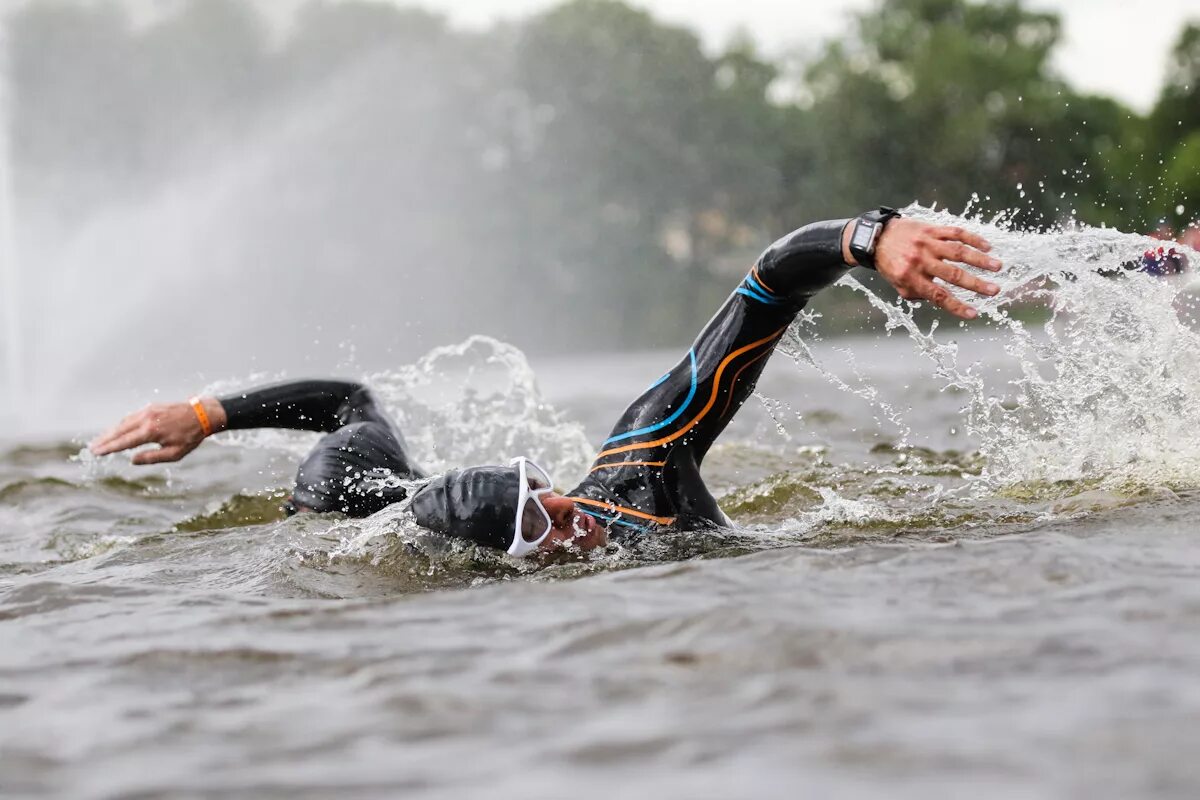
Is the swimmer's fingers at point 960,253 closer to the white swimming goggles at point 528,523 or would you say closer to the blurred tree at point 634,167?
the white swimming goggles at point 528,523

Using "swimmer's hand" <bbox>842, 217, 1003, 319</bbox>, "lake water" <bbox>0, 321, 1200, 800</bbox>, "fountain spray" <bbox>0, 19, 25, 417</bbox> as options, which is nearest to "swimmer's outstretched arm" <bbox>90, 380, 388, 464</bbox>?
"lake water" <bbox>0, 321, 1200, 800</bbox>

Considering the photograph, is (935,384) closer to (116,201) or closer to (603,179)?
(116,201)

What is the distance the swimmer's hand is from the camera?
4.12 metres

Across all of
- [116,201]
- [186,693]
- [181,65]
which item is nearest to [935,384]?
[186,693]

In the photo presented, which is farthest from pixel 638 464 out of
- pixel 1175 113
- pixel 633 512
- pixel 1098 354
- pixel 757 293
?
pixel 1175 113

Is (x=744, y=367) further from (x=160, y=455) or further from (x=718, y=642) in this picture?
(x=160, y=455)

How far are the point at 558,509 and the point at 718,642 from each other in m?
1.61

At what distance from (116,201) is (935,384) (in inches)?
1428

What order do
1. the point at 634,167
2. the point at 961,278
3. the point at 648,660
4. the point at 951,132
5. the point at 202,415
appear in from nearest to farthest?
the point at 648,660, the point at 961,278, the point at 202,415, the point at 951,132, the point at 634,167

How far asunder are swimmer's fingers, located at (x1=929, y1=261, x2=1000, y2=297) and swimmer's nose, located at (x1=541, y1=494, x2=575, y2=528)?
1719 mm

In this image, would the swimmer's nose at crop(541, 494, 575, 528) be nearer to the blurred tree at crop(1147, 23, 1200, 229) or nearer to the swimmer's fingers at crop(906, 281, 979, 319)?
the swimmer's fingers at crop(906, 281, 979, 319)

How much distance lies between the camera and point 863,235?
460 centimetres

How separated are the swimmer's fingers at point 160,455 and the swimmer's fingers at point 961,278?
11.2 ft

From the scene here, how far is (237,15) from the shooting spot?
175ft
